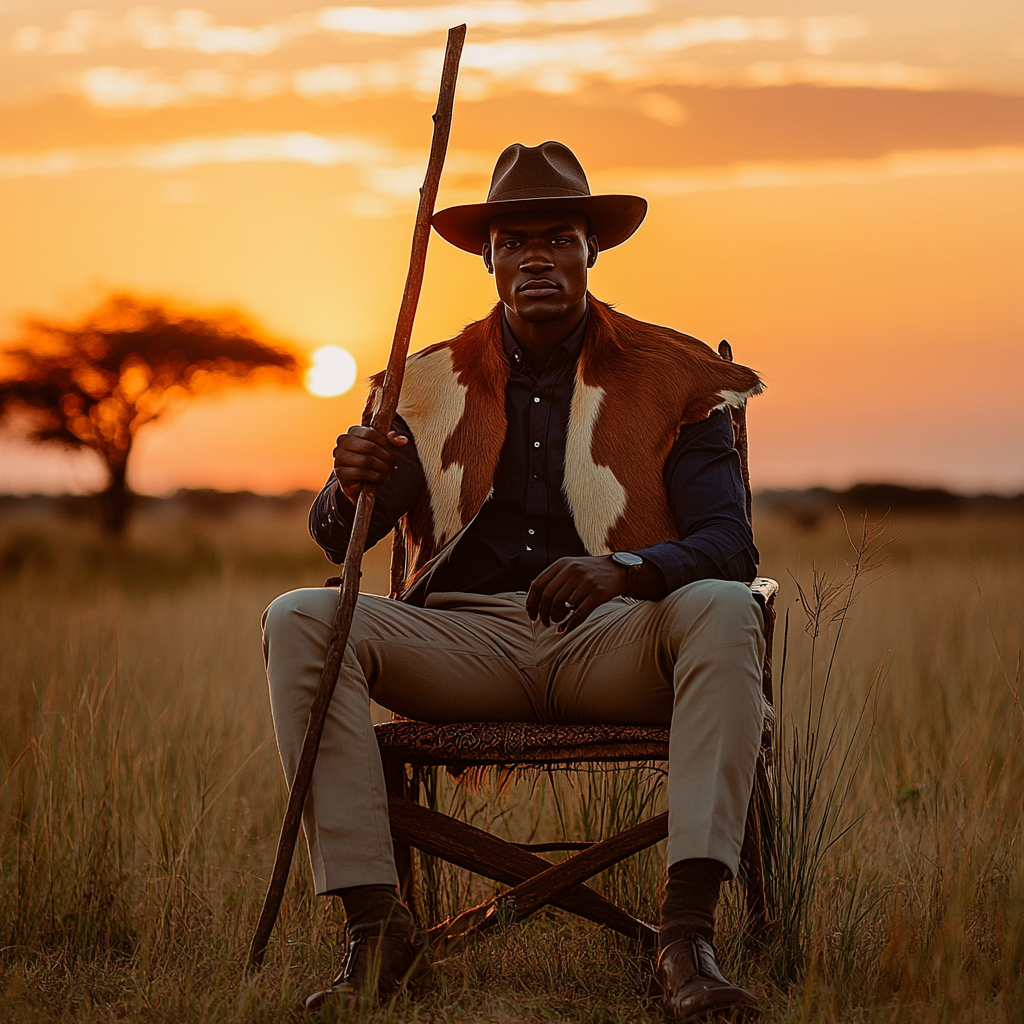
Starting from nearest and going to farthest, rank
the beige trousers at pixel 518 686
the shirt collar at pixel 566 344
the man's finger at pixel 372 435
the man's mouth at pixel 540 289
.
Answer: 1. the beige trousers at pixel 518 686
2. the man's finger at pixel 372 435
3. the man's mouth at pixel 540 289
4. the shirt collar at pixel 566 344

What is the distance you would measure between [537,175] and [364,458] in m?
0.85

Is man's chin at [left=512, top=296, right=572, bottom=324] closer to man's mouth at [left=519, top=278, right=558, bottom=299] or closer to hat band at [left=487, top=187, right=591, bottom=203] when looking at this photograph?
man's mouth at [left=519, top=278, right=558, bottom=299]

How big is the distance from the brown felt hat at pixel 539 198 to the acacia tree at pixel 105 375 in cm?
1624

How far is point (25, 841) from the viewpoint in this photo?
2916mm

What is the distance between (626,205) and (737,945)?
1.71 metres

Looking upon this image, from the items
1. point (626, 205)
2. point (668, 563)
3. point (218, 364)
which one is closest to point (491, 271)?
point (626, 205)

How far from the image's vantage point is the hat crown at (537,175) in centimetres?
295

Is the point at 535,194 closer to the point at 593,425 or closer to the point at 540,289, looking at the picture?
the point at 540,289

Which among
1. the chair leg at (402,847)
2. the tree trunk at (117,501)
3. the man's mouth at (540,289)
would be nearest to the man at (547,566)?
the man's mouth at (540,289)

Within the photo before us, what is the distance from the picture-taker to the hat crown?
9.69ft

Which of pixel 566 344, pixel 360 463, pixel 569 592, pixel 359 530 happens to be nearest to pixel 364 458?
pixel 360 463

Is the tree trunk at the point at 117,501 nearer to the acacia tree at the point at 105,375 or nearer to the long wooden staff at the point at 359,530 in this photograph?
the acacia tree at the point at 105,375

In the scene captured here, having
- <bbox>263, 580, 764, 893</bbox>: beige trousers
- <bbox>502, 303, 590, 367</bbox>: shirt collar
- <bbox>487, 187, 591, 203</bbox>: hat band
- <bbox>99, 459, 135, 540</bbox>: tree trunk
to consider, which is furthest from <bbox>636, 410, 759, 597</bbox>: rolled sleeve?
<bbox>99, 459, 135, 540</bbox>: tree trunk

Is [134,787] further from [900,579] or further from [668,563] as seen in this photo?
[900,579]
